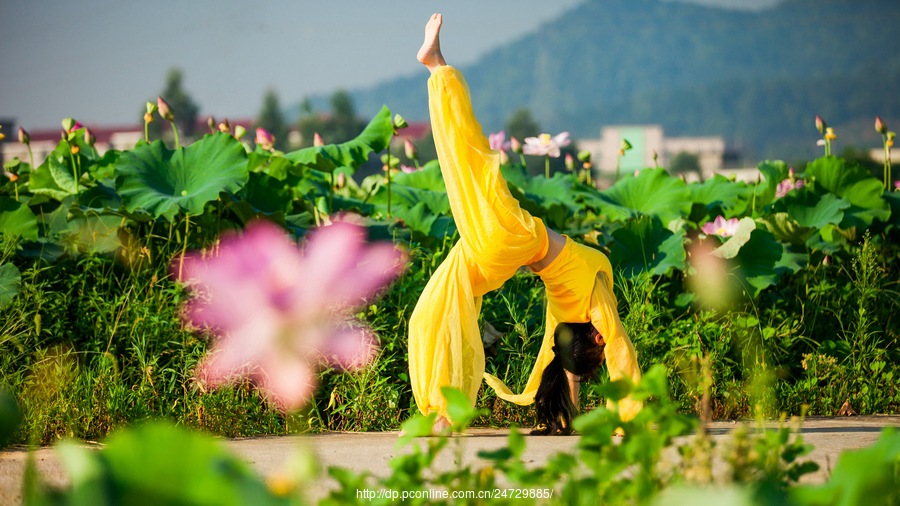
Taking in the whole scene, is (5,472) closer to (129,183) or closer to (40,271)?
(40,271)

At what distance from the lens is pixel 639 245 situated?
330 cm

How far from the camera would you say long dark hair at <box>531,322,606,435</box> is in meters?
2.22

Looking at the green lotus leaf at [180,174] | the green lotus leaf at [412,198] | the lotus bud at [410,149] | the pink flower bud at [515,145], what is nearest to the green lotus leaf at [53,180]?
the green lotus leaf at [180,174]

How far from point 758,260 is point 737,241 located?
0.21m

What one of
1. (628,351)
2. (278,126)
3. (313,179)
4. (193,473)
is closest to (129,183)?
(313,179)

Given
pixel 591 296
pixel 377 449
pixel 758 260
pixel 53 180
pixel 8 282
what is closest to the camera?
pixel 377 449

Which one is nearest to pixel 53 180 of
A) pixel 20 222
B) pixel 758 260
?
pixel 20 222

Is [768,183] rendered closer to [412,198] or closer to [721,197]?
[721,197]

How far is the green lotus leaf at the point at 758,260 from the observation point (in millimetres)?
3064

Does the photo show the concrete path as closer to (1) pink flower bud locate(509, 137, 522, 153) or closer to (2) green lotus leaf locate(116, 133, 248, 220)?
(2) green lotus leaf locate(116, 133, 248, 220)

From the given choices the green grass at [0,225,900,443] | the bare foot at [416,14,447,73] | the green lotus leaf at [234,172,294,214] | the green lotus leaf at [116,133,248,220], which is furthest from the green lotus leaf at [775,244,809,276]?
the green lotus leaf at [116,133,248,220]

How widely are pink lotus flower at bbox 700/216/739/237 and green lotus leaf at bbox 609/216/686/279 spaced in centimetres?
21

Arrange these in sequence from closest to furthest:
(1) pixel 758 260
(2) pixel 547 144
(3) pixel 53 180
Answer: (1) pixel 758 260
(3) pixel 53 180
(2) pixel 547 144

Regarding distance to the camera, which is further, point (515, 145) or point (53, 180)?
point (515, 145)
